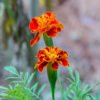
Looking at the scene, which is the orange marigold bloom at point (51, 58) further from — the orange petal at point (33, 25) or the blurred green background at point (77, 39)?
the blurred green background at point (77, 39)

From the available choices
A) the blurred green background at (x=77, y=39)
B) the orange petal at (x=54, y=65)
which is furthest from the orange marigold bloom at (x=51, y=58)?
the blurred green background at (x=77, y=39)

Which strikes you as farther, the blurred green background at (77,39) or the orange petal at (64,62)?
the blurred green background at (77,39)

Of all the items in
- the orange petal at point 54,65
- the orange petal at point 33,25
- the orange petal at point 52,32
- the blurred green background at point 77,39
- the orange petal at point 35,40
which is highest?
the blurred green background at point 77,39

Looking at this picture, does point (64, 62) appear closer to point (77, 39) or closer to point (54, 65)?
point (54, 65)

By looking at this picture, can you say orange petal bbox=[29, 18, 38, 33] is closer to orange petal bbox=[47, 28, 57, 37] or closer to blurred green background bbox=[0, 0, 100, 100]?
orange petal bbox=[47, 28, 57, 37]

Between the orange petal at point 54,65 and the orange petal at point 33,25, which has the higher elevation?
the orange petal at point 33,25

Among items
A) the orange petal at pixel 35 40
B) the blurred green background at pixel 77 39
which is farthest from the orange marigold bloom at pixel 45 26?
the blurred green background at pixel 77 39

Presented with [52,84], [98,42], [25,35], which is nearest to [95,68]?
[98,42]

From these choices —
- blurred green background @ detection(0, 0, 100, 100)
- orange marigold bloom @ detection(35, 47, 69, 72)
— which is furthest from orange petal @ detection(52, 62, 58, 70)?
blurred green background @ detection(0, 0, 100, 100)
